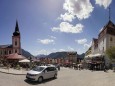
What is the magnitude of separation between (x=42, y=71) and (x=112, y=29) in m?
44.7

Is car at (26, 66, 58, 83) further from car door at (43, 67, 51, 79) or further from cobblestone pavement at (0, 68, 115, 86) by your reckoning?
cobblestone pavement at (0, 68, 115, 86)

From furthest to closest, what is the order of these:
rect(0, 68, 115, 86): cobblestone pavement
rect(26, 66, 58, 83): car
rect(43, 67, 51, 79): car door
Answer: rect(43, 67, 51, 79): car door, rect(26, 66, 58, 83): car, rect(0, 68, 115, 86): cobblestone pavement

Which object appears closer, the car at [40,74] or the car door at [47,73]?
the car at [40,74]

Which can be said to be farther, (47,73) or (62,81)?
(47,73)

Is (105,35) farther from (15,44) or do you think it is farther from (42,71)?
(15,44)

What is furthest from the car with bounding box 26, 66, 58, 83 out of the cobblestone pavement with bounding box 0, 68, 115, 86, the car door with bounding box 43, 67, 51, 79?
the cobblestone pavement with bounding box 0, 68, 115, 86

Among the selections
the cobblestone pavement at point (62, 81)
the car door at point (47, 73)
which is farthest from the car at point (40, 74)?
A: the cobblestone pavement at point (62, 81)

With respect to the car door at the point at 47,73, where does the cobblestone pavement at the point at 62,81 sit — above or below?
below

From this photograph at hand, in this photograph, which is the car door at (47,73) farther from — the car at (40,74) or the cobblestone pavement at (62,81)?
the cobblestone pavement at (62,81)

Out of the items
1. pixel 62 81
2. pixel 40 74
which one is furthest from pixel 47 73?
pixel 62 81

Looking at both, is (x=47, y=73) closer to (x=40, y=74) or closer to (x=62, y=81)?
(x=40, y=74)

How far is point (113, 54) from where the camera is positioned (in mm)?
53250

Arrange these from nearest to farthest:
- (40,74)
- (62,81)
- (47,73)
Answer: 1. (40,74)
2. (62,81)
3. (47,73)

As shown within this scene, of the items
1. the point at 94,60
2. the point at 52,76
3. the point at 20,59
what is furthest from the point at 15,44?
the point at 52,76
